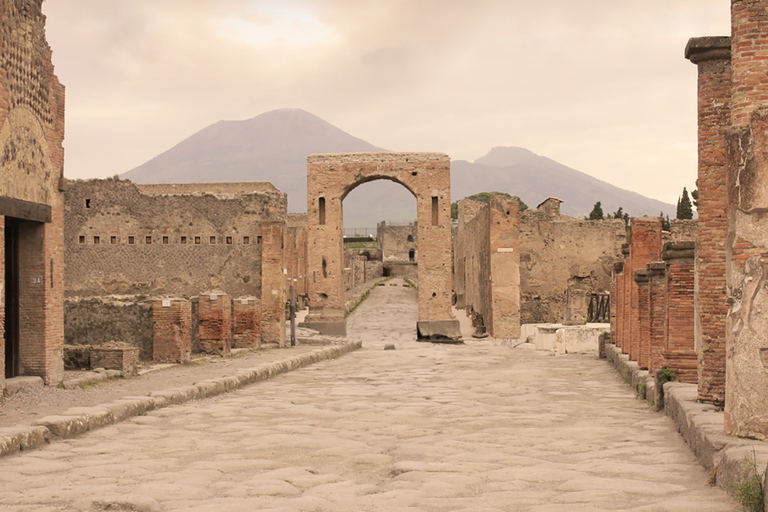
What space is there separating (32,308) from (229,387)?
234 centimetres

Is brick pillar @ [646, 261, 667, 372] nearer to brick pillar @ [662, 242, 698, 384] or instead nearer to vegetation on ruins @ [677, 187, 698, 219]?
brick pillar @ [662, 242, 698, 384]

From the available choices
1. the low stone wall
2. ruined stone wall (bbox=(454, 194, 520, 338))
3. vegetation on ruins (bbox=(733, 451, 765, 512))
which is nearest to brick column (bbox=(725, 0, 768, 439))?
vegetation on ruins (bbox=(733, 451, 765, 512))

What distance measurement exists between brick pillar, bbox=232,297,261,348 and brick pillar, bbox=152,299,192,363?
2.81m

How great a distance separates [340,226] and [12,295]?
1540cm

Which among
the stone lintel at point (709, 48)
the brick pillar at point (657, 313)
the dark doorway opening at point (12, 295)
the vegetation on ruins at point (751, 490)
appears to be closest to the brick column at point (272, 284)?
the dark doorway opening at point (12, 295)

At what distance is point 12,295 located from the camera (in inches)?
337

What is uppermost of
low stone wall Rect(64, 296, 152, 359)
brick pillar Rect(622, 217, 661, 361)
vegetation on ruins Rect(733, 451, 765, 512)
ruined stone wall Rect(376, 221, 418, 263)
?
ruined stone wall Rect(376, 221, 418, 263)

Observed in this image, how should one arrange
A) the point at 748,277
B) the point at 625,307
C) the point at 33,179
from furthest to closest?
1. the point at 625,307
2. the point at 33,179
3. the point at 748,277

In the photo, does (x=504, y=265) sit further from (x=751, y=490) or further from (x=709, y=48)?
(x=751, y=490)

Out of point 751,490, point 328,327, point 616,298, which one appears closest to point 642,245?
point 616,298

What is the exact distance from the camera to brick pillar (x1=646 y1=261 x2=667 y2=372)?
7.58 m

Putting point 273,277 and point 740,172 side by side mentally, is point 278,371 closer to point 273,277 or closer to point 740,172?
point 273,277

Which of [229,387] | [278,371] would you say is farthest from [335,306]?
[229,387]

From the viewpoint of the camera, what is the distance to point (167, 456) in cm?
507
